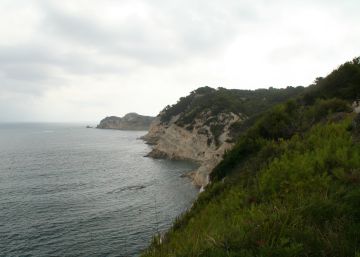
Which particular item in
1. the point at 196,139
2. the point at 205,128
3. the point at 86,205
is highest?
the point at 205,128

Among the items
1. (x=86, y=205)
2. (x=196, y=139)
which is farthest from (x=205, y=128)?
(x=86, y=205)

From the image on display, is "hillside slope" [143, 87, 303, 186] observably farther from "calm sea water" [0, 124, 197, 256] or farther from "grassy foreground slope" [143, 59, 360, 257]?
"grassy foreground slope" [143, 59, 360, 257]

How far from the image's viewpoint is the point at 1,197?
163 feet

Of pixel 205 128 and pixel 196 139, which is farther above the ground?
pixel 205 128

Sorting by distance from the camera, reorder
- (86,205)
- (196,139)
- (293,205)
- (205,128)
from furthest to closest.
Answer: (196,139), (205,128), (86,205), (293,205)

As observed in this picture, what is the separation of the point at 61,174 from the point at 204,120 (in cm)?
3899

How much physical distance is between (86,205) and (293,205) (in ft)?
135

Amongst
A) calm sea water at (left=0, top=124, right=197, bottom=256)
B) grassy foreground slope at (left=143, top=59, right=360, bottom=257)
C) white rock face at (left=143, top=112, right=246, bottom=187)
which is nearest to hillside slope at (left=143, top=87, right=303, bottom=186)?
white rock face at (left=143, top=112, right=246, bottom=187)

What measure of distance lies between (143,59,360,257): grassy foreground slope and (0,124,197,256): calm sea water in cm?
903

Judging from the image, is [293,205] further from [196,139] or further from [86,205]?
[196,139]

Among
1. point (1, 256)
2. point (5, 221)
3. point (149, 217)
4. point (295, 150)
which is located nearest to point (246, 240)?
point (295, 150)

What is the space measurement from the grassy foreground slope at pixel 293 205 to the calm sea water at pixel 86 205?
903 cm

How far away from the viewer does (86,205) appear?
45969 millimetres

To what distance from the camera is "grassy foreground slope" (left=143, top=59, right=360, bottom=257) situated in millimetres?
6602
